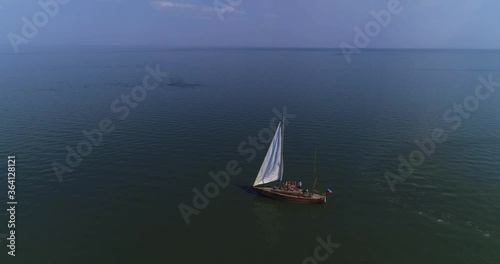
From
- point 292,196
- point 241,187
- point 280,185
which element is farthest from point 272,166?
point 241,187

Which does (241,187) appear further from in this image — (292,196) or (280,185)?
(292,196)

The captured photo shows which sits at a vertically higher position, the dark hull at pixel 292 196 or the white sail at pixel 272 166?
the white sail at pixel 272 166

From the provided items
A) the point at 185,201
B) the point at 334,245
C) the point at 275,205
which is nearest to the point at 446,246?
the point at 334,245

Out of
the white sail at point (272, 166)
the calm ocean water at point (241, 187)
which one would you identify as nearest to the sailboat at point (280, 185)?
the white sail at point (272, 166)

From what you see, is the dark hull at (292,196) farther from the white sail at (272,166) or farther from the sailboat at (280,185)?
the white sail at (272,166)

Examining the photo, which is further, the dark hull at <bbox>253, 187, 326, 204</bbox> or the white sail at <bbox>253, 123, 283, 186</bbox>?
the white sail at <bbox>253, 123, 283, 186</bbox>

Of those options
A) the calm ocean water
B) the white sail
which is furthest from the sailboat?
the calm ocean water

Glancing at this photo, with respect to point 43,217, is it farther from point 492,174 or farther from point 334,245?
point 492,174

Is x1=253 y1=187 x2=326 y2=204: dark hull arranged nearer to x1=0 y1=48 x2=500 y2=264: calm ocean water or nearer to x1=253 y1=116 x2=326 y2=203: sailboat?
x1=253 y1=116 x2=326 y2=203: sailboat
